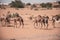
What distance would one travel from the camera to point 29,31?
292 cm

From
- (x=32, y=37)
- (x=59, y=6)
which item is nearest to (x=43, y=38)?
(x=32, y=37)

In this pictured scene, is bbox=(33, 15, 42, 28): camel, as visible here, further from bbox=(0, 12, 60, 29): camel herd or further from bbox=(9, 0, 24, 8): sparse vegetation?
bbox=(9, 0, 24, 8): sparse vegetation

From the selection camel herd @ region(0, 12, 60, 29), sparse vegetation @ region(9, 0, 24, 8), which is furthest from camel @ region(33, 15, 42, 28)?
sparse vegetation @ region(9, 0, 24, 8)

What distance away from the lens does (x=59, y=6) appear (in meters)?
2.92

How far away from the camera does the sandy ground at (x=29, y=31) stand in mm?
2898

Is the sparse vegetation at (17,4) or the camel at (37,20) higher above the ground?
the sparse vegetation at (17,4)

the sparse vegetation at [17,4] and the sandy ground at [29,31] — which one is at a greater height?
the sparse vegetation at [17,4]

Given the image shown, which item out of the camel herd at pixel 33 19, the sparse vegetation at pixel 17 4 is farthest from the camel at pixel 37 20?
the sparse vegetation at pixel 17 4

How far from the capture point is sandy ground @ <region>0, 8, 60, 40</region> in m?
2.90

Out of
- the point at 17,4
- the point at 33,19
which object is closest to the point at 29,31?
the point at 33,19

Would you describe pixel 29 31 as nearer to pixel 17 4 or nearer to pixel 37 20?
pixel 37 20

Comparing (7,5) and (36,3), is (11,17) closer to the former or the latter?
(7,5)

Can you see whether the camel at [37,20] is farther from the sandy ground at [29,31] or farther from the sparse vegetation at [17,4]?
the sparse vegetation at [17,4]

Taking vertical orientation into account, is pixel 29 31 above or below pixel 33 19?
below
